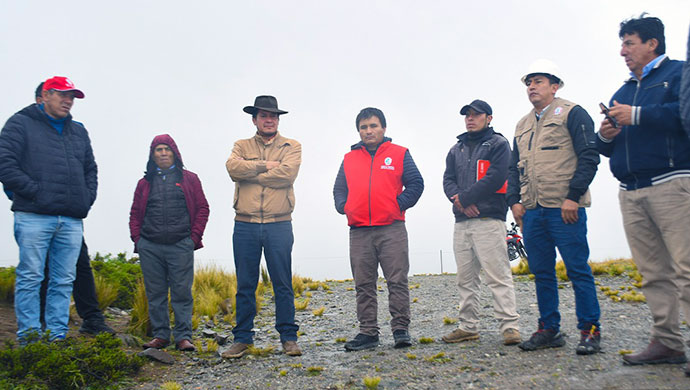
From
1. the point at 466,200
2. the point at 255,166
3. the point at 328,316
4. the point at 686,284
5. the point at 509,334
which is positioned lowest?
the point at 328,316

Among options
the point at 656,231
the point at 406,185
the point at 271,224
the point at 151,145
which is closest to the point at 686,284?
the point at 656,231

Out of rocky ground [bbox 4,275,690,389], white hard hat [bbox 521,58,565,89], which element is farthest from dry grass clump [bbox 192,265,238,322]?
white hard hat [bbox 521,58,565,89]

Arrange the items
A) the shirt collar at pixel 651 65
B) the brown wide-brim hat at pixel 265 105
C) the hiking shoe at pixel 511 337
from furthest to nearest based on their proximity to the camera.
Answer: the brown wide-brim hat at pixel 265 105 < the hiking shoe at pixel 511 337 < the shirt collar at pixel 651 65

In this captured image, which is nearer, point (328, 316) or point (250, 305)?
point (250, 305)

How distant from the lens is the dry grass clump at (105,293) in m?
7.14

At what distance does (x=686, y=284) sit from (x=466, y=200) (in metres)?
2.05

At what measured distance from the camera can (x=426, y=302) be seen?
8.94 m

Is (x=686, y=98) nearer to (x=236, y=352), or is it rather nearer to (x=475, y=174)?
(x=475, y=174)

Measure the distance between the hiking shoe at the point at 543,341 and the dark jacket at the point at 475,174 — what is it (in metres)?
1.21

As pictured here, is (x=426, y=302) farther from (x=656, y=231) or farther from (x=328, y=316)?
(x=656, y=231)

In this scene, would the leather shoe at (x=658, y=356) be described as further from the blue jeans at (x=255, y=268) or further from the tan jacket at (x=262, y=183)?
the tan jacket at (x=262, y=183)

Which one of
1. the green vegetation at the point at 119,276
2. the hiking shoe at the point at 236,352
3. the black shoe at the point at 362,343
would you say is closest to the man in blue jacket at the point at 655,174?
the black shoe at the point at 362,343

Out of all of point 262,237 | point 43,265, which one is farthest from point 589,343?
point 43,265

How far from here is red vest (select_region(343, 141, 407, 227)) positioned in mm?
5195
